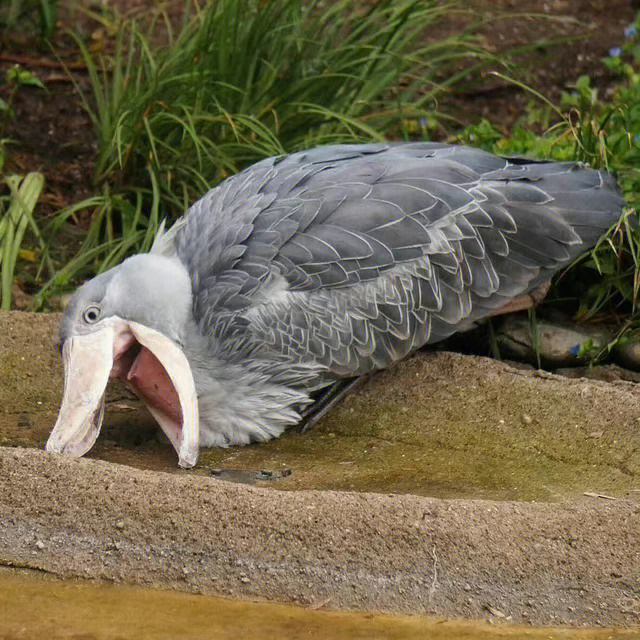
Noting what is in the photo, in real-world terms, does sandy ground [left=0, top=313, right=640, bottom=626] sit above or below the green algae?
above

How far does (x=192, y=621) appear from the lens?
8.09 ft

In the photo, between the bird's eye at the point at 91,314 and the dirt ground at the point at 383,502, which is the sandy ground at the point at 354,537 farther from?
the bird's eye at the point at 91,314

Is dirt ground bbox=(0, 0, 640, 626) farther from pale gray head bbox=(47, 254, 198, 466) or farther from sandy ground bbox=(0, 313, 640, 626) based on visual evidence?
pale gray head bbox=(47, 254, 198, 466)

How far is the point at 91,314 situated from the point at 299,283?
64 cm

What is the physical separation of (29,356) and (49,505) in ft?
4.01

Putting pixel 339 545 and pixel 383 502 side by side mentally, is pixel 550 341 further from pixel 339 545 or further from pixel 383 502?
pixel 339 545

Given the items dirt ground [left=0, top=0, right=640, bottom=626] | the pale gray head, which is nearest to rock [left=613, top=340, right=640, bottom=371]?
dirt ground [left=0, top=0, right=640, bottom=626]

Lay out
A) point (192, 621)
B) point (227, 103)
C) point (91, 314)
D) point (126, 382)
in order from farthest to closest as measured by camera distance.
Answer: point (227, 103), point (126, 382), point (91, 314), point (192, 621)

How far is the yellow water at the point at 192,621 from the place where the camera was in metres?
2.42

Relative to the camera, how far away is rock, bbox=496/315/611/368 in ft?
13.5

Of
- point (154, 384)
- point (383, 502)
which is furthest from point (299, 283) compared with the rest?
point (383, 502)

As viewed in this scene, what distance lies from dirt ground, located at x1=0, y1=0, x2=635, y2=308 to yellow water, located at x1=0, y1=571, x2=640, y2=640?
2700 mm

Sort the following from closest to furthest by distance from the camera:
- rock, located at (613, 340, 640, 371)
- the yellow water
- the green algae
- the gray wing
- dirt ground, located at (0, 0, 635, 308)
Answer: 1. the yellow water
2. the green algae
3. the gray wing
4. rock, located at (613, 340, 640, 371)
5. dirt ground, located at (0, 0, 635, 308)

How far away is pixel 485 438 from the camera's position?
3.41 meters
